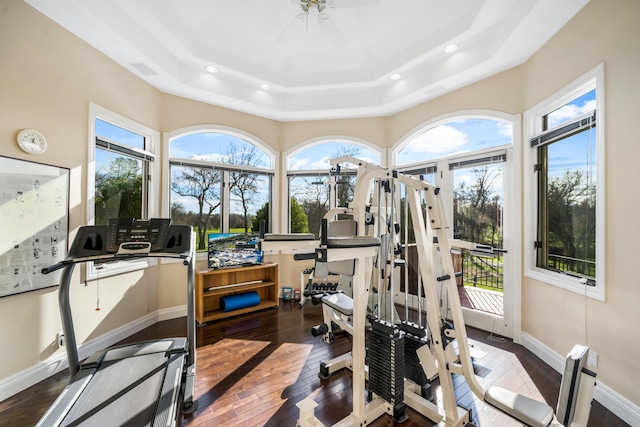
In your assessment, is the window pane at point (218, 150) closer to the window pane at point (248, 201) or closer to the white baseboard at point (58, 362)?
the window pane at point (248, 201)

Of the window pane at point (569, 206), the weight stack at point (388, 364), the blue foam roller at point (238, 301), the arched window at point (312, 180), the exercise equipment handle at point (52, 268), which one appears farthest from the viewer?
the arched window at point (312, 180)

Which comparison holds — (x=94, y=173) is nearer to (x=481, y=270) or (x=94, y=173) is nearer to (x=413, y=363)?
(x=413, y=363)

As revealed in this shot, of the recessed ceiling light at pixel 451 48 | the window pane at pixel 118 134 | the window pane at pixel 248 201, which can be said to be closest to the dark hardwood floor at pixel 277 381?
the window pane at pixel 248 201

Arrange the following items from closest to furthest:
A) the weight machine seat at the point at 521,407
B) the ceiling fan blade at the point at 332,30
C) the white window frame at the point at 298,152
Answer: the weight machine seat at the point at 521,407, the ceiling fan blade at the point at 332,30, the white window frame at the point at 298,152

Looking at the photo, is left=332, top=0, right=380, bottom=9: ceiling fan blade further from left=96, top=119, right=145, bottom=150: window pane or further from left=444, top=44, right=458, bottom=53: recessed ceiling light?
left=96, top=119, right=145, bottom=150: window pane

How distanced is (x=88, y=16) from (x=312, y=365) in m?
3.83

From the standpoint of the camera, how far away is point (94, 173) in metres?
2.85

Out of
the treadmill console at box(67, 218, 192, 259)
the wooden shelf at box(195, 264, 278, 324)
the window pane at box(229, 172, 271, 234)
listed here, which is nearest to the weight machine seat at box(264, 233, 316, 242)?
the treadmill console at box(67, 218, 192, 259)

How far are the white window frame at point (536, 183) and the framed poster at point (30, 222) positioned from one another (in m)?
4.59

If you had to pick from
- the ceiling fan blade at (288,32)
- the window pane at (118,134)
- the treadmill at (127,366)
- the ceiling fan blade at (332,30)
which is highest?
the ceiling fan blade at (288,32)

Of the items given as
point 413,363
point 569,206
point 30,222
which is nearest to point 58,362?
point 30,222

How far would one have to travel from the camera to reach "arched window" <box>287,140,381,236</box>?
470 centimetres

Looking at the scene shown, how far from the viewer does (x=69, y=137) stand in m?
2.58

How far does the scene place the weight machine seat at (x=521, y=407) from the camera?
4.38ft
